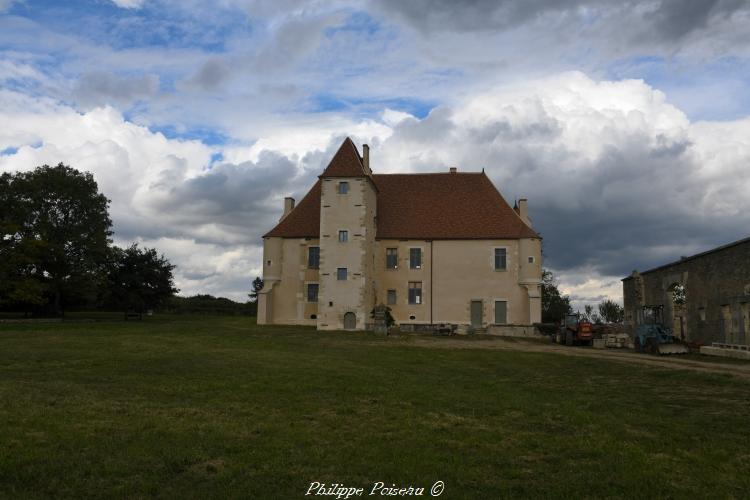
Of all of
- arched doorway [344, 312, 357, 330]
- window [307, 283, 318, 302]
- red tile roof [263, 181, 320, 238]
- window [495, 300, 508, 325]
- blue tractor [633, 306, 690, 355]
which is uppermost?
red tile roof [263, 181, 320, 238]

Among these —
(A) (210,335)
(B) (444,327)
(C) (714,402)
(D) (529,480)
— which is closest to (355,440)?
(D) (529,480)

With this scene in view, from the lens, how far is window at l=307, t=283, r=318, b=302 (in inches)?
1658

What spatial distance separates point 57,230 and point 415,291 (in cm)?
2761

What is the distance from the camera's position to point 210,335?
2934 centimetres

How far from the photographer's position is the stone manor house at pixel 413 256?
129ft

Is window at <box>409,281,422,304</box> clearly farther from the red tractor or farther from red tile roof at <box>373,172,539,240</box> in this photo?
the red tractor

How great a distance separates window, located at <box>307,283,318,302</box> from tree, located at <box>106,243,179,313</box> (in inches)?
505

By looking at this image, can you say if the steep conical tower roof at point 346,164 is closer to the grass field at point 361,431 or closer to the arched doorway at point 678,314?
the arched doorway at point 678,314

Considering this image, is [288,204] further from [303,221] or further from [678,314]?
[678,314]

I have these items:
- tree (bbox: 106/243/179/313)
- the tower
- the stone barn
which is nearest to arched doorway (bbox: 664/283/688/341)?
the stone barn

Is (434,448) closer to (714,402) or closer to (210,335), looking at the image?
(714,402)

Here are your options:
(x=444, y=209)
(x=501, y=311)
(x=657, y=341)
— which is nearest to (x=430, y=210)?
(x=444, y=209)

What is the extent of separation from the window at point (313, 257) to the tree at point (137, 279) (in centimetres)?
1298

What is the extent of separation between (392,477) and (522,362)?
1476 centimetres
